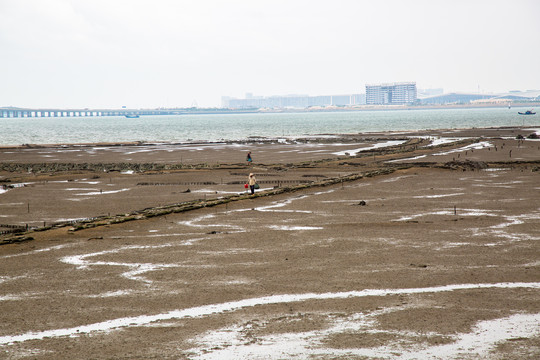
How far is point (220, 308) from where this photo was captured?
1549 cm

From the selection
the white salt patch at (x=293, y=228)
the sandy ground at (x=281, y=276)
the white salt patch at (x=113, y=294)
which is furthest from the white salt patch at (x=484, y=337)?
the white salt patch at (x=293, y=228)

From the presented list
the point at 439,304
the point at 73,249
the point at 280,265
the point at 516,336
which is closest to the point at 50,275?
the point at 73,249

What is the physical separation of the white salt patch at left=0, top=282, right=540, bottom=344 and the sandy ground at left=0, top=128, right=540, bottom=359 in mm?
54

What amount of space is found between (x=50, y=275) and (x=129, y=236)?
6.00 m

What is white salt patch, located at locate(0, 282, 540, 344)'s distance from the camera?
45.3 feet

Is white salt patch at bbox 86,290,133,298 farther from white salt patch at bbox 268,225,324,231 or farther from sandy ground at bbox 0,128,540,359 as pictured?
A: white salt patch at bbox 268,225,324,231

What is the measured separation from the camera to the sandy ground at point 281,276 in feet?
43.1

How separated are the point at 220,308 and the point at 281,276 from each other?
3.22 meters

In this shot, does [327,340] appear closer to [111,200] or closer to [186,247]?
[186,247]

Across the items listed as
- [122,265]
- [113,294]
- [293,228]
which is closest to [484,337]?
[113,294]

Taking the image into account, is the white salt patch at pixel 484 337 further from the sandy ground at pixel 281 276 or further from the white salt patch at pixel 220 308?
the white salt patch at pixel 220 308

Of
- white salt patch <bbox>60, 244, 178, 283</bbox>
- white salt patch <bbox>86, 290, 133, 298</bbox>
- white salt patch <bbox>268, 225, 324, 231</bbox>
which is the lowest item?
white salt patch <bbox>86, 290, 133, 298</bbox>

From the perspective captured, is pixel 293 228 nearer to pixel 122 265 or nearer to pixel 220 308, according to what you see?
pixel 122 265

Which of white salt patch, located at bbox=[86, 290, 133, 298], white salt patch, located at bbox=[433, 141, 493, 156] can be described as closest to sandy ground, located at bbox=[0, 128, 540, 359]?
white salt patch, located at bbox=[86, 290, 133, 298]
